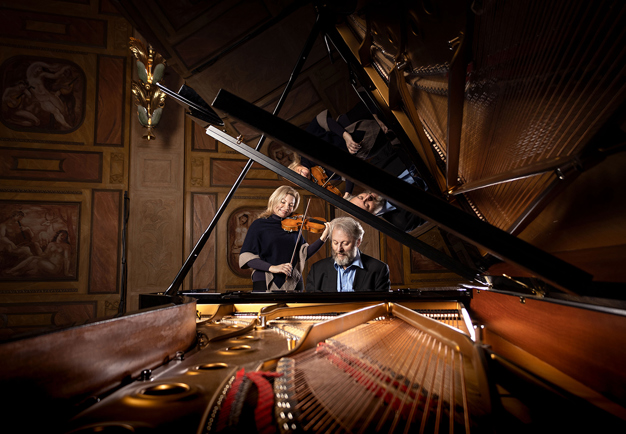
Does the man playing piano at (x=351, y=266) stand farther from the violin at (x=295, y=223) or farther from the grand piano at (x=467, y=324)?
the grand piano at (x=467, y=324)

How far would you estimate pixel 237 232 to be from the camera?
6184 millimetres

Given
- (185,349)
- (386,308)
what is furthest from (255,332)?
(386,308)

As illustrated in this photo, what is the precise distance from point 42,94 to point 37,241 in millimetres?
2394

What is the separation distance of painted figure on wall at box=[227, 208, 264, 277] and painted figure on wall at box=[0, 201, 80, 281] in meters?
2.38

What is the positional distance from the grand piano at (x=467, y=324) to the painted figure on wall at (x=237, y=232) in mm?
4553

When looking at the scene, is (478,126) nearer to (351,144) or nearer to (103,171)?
(351,144)

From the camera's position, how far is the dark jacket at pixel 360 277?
133 inches

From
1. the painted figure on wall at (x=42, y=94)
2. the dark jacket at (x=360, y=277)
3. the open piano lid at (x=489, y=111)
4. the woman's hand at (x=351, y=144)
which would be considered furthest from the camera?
the painted figure on wall at (x=42, y=94)

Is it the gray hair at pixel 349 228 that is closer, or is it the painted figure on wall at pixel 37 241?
the gray hair at pixel 349 228

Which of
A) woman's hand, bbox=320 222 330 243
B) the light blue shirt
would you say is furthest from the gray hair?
woman's hand, bbox=320 222 330 243

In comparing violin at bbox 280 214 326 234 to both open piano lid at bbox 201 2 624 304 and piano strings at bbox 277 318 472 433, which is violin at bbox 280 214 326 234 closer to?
open piano lid at bbox 201 2 624 304

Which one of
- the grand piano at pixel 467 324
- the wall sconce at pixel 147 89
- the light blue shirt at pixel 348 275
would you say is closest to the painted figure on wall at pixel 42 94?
the wall sconce at pixel 147 89

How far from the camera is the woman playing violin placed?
3811 mm

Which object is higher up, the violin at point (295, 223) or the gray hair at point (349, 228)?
the violin at point (295, 223)
